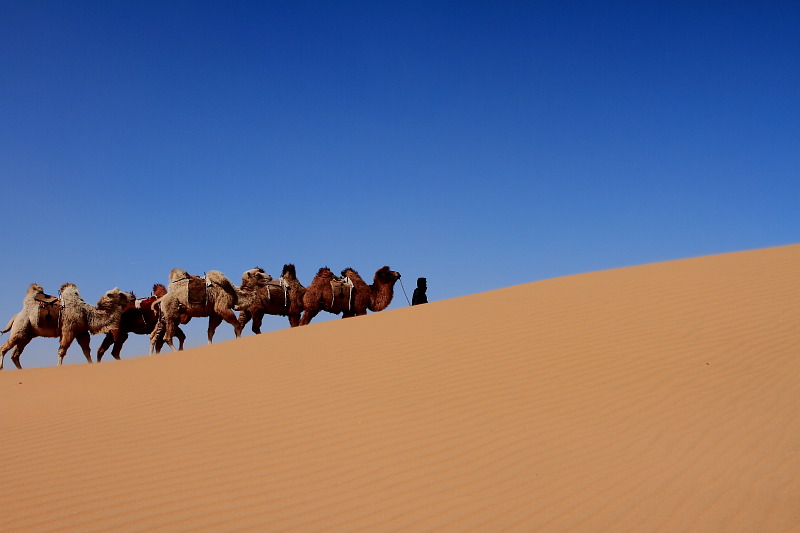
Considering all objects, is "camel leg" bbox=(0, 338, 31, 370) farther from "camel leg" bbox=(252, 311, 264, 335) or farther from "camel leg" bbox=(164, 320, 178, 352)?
"camel leg" bbox=(252, 311, 264, 335)

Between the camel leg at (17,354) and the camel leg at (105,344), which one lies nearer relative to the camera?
the camel leg at (17,354)

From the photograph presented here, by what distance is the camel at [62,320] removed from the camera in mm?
16375

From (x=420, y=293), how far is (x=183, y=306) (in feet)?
22.1

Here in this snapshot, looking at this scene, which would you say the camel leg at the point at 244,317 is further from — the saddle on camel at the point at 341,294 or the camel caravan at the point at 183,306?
the saddle on camel at the point at 341,294

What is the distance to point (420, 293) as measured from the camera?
749 inches

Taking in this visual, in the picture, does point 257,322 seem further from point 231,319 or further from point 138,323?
point 138,323

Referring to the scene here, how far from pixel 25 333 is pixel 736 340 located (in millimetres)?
16196

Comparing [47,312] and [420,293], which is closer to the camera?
[47,312]

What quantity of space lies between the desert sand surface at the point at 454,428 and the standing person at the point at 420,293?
7.18 metres

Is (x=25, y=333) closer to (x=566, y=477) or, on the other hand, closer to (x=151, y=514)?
(x=151, y=514)

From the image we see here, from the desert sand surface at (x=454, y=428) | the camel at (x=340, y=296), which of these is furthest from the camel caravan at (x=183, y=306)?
the desert sand surface at (x=454, y=428)

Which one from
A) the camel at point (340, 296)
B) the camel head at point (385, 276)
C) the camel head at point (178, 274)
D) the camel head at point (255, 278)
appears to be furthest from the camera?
the camel head at point (385, 276)

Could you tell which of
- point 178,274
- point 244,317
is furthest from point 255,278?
point 178,274

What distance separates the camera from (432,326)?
36.2ft
